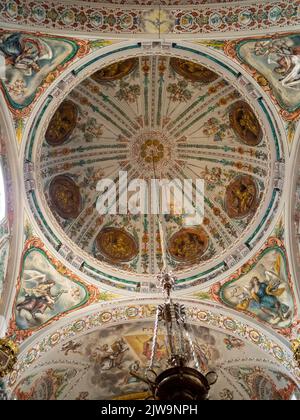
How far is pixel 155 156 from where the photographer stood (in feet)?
53.2

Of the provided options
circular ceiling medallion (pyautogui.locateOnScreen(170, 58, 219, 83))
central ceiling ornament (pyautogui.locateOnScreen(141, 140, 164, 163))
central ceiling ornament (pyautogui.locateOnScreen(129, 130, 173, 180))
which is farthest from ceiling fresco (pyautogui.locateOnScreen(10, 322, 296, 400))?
circular ceiling medallion (pyautogui.locateOnScreen(170, 58, 219, 83))

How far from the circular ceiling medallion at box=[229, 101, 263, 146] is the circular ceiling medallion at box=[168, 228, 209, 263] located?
2692 millimetres

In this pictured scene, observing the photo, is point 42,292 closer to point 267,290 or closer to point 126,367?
point 126,367

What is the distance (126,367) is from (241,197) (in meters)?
5.17

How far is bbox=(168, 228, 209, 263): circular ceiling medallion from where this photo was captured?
1516 centimetres

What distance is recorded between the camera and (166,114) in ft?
51.5

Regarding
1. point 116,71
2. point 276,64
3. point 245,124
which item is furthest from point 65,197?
point 276,64

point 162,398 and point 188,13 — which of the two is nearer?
point 162,398

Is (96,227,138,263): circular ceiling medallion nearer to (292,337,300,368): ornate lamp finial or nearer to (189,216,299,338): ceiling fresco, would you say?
(189,216,299,338): ceiling fresco

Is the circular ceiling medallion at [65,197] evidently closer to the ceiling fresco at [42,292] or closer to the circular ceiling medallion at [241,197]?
the ceiling fresco at [42,292]

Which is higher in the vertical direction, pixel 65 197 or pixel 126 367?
pixel 65 197

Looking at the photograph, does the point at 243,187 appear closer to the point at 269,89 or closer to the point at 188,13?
the point at 269,89
